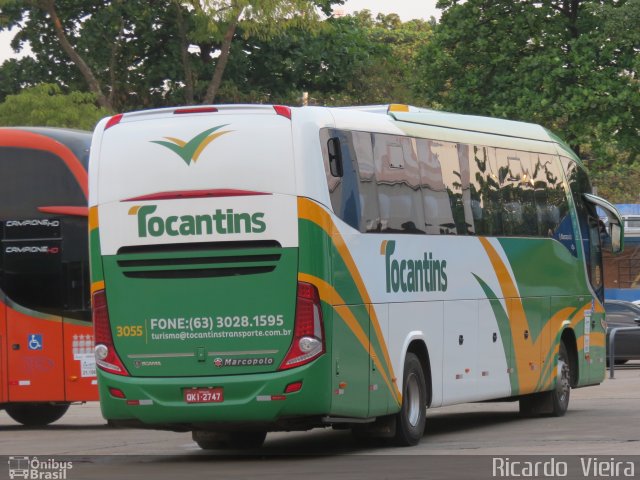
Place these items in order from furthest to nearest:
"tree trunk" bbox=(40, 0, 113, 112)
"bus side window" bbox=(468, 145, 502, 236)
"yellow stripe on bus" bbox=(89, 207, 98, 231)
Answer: "tree trunk" bbox=(40, 0, 113, 112) < "bus side window" bbox=(468, 145, 502, 236) < "yellow stripe on bus" bbox=(89, 207, 98, 231)

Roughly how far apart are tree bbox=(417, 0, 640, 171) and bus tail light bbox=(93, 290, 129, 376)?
88.4 ft

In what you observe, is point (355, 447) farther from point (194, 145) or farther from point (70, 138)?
point (70, 138)

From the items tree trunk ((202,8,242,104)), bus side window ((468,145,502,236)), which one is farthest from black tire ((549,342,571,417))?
tree trunk ((202,8,242,104))

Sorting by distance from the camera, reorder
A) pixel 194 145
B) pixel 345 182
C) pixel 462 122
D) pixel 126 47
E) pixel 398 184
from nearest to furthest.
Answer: pixel 194 145
pixel 345 182
pixel 398 184
pixel 462 122
pixel 126 47

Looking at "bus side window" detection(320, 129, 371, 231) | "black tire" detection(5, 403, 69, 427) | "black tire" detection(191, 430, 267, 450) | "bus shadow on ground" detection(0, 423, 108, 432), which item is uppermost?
"bus side window" detection(320, 129, 371, 231)

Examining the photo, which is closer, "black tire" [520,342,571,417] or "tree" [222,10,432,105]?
"black tire" [520,342,571,417]

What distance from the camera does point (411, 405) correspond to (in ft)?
54.7

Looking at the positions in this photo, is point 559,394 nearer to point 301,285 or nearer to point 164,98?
point 301,285

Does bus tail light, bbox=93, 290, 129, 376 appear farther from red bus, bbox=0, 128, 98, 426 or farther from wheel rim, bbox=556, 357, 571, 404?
wheel rim, bbox=556, 357, 571, 404

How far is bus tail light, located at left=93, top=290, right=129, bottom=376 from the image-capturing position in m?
15.1

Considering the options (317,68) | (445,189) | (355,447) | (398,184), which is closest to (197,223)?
(398,184)

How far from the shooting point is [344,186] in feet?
50.2

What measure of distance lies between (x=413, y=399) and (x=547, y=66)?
84.8ft

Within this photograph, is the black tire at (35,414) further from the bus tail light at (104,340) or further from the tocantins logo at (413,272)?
the bus tail light at (104,340)
